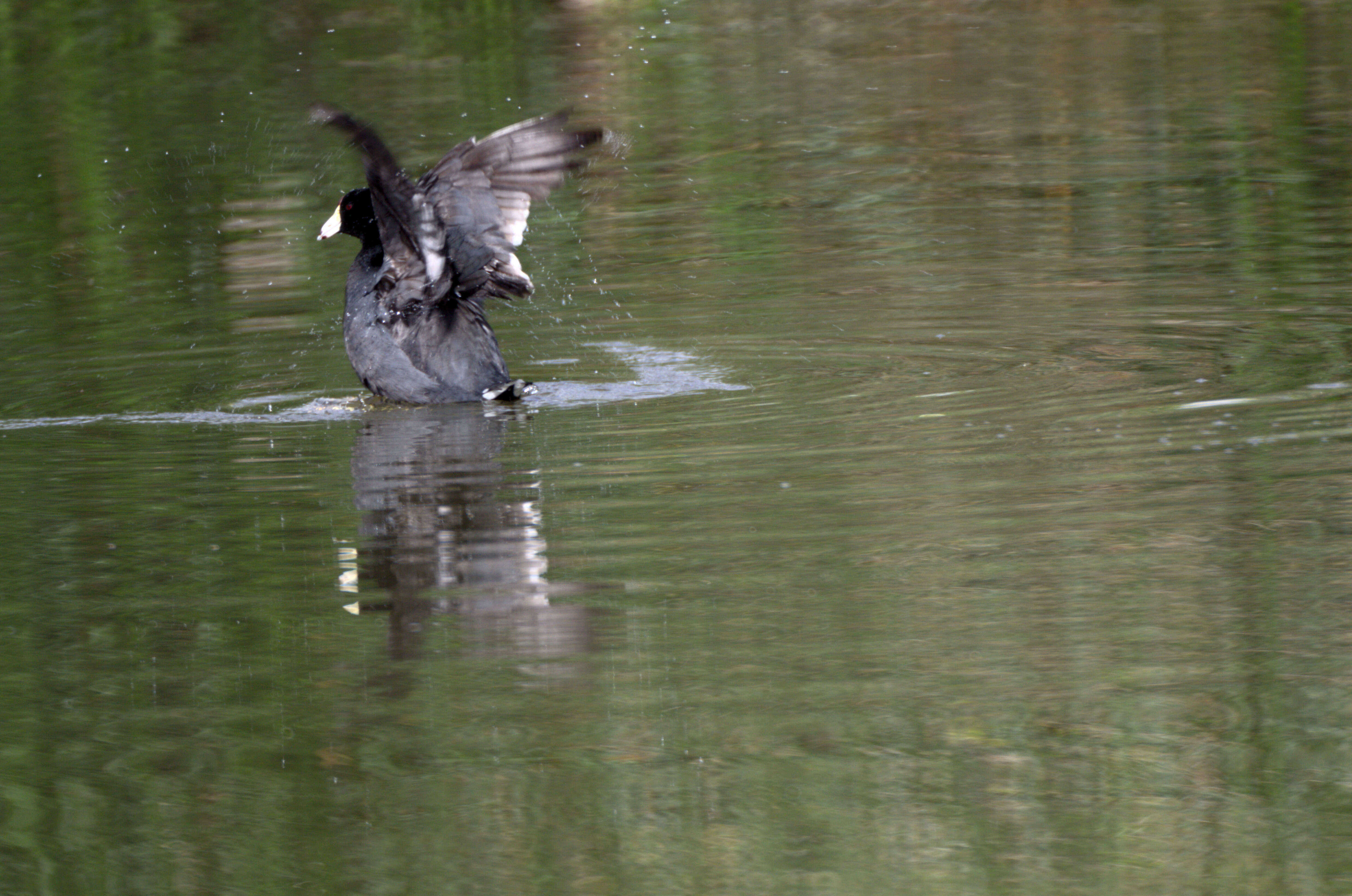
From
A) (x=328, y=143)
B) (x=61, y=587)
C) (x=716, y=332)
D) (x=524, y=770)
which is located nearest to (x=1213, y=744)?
(x=524, y=770)

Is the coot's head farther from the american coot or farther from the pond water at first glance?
the american coot

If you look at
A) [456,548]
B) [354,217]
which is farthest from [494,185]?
[456,548]

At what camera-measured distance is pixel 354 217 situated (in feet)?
32.9

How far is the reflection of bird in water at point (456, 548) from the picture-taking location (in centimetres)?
536

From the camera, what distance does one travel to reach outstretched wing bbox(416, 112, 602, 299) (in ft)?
28.6

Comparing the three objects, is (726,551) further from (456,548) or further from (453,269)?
(453,269)

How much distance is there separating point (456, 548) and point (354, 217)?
13.7 ft

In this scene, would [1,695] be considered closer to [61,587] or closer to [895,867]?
[61,587]

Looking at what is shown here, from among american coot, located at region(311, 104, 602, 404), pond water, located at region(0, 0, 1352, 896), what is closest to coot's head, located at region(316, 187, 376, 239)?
pond water, located at region(0, 0, 1352, 896)

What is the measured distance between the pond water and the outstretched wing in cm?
68

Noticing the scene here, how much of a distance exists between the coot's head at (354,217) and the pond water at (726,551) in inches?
26.0

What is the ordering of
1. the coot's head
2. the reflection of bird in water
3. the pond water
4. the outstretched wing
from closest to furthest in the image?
the pond water < the reflection of bird in water < the outstretched wing < the coot's head

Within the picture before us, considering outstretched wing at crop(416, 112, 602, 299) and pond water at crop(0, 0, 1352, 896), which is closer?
pond water at crop(0, 0, 1352, 896)

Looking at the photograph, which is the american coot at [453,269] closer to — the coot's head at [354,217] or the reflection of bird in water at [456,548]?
the reflection of bird in water at [456,548]
